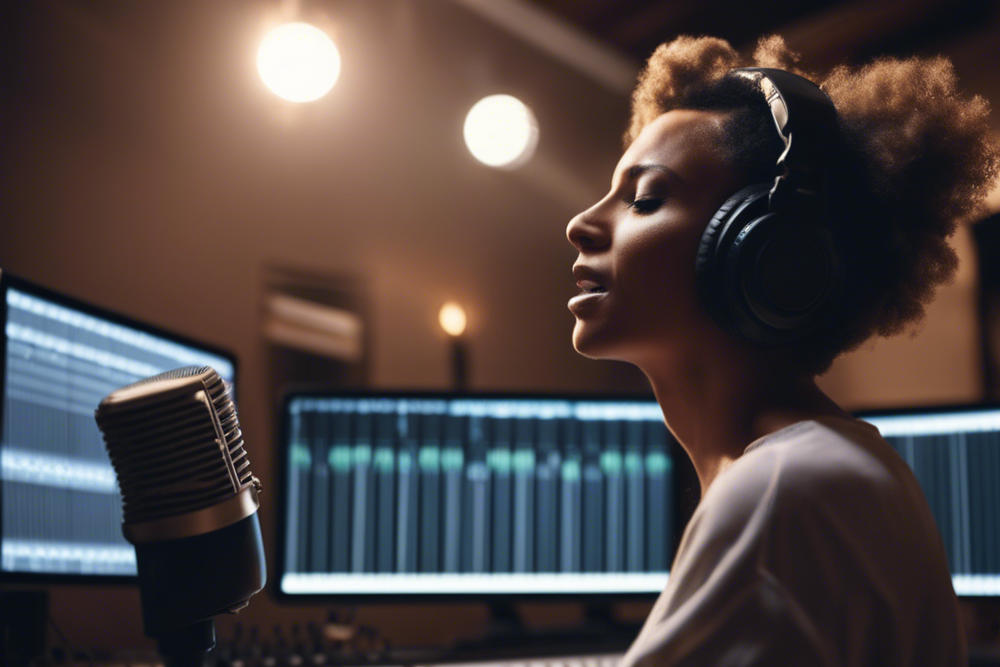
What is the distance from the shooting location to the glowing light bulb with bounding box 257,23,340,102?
1.74 metres

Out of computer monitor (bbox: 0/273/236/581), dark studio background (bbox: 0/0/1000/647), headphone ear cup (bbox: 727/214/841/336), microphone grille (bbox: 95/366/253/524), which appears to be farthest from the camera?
dark studio background (bbox: 0/0/1000/647)

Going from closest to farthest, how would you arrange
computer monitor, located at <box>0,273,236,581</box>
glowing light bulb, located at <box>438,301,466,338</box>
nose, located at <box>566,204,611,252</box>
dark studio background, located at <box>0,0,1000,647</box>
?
nose, located at <box>566,204,611,252</box> → computer monitor, located at <box>0,273,236,581</box> → dark studio background, located at <box>0,0,1000,647</box> → glowing light bulb, located at <box>438,301,466,338</box>

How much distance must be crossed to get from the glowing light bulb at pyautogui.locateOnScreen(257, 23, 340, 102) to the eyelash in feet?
3.69

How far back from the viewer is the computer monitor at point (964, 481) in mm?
1535

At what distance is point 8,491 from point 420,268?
3.75 feet

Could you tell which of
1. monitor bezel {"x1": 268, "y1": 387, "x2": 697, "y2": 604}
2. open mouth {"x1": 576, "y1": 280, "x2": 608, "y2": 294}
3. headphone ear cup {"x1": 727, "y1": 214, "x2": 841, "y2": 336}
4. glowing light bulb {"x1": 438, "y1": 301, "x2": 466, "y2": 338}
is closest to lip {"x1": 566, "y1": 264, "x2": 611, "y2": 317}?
open mouth {"x1": 576, "y1": 280, "x2": 608, "y2": 294}

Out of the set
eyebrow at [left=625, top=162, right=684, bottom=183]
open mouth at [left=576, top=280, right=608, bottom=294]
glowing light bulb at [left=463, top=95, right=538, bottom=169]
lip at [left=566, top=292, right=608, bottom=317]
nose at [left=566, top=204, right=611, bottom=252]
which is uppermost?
glowing light bulb at [left=463, top=95, right=538, bottom=169]

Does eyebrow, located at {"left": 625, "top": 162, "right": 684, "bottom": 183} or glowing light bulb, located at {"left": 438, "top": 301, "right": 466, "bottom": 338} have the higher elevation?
eyebrow, located at {"left": 625, "top": 162, "right": 684, "bottom": 183}

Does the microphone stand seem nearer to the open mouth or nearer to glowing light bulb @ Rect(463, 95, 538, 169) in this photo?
the open mouth

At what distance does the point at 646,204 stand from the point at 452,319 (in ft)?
4.40

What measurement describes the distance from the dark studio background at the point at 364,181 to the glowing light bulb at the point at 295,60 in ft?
0.31

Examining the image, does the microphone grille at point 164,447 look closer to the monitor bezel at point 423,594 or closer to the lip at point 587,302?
the lip at point 587,302

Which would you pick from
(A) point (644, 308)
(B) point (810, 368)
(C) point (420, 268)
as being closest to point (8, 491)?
(A) point (644, 308)

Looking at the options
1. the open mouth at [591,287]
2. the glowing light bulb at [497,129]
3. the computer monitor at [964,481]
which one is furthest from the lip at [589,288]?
the glowing light bulb at [497,129]
